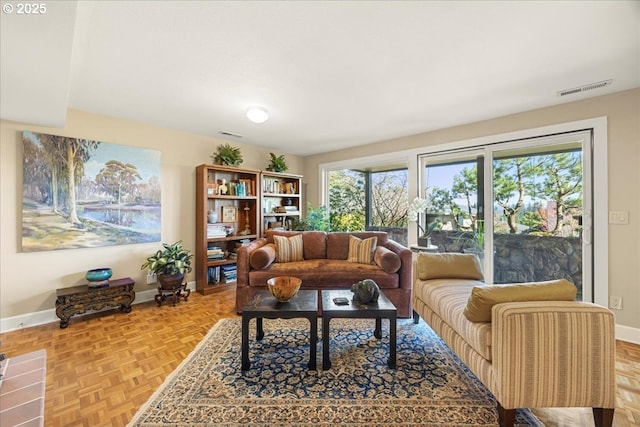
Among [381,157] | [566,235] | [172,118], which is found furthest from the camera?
[381,157]

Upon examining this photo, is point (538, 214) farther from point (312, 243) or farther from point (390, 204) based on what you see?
point (312, 243)

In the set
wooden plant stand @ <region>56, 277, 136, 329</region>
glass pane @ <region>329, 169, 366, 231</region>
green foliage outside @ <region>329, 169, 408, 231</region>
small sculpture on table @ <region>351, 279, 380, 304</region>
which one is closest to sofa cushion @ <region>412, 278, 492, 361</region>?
small sculpture on table @ <region>351, 279, 380, 304</region>

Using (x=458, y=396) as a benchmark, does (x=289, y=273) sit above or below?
above

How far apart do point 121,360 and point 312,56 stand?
2.78 meters

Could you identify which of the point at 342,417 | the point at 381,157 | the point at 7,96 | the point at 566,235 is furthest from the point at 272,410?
the point at 381,157

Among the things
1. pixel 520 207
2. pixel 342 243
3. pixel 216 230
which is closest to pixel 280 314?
pixel 342 243

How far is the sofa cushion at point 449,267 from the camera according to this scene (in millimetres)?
2539

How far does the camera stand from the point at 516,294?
1487 millimetres

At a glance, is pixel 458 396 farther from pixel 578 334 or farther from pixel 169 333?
pixel 169 333

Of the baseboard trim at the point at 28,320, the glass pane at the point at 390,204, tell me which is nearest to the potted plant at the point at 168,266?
the baseboard trim at the point at 28,320

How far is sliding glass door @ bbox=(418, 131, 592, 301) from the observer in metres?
2.81

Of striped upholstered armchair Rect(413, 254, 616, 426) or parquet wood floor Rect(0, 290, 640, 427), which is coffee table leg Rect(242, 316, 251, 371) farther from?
striped upholstered armchair Rect(413, 254, 616, 426)

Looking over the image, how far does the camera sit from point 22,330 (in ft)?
8.72

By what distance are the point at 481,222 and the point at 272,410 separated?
10.6 feet
